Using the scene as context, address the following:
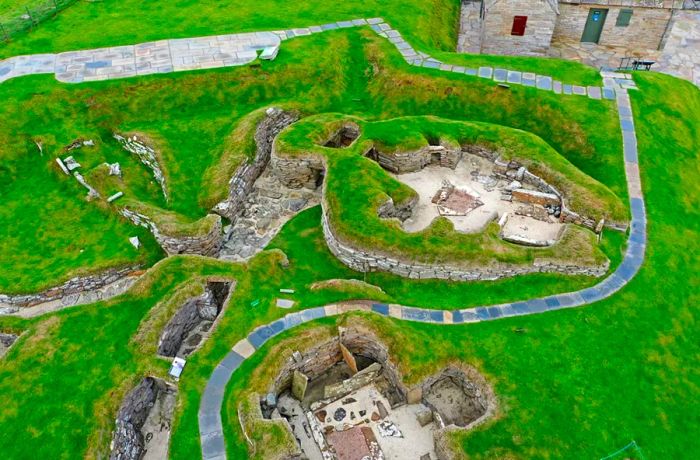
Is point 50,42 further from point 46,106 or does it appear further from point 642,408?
point 642,408

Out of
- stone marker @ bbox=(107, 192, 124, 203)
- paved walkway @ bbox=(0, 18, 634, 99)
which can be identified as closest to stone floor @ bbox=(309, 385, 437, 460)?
stone marker @ bbox=(107, 192, 124, 203)

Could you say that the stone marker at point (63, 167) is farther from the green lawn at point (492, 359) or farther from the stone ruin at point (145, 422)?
the stone ruin at point (145, 422)

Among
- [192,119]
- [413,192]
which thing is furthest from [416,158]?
[192,119]

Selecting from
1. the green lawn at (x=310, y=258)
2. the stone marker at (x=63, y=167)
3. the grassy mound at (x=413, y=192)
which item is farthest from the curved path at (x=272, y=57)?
the stone marker at (x=63, y=167)

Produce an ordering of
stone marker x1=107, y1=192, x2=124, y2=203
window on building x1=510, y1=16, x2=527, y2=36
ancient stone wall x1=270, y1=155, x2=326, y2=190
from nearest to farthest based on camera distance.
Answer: stone marker x1=107, y1=192, x2=124, y2=203
ancient stone wall x1=270, y1=155, x2=326, y2=190
window on building x1=510, y1=16, x2=527, y2=36

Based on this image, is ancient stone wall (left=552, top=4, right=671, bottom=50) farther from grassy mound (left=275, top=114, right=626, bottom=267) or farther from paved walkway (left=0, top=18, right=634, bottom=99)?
grassy mound (left=275, top=114, right=626, bottom=267)

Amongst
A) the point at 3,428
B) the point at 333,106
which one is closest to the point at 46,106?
the point at 333,106
